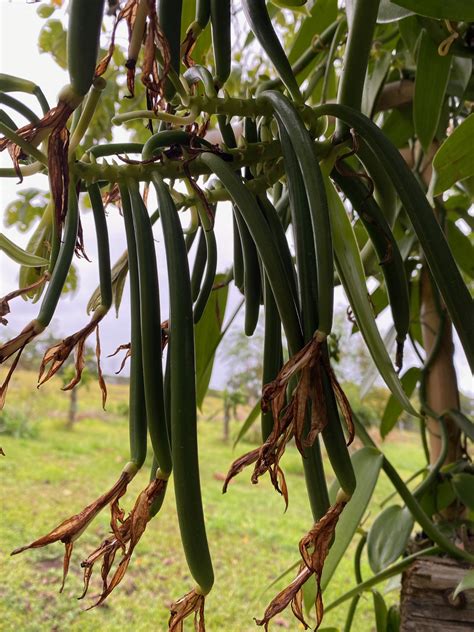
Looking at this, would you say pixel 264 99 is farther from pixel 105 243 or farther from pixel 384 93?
pixel 384 93

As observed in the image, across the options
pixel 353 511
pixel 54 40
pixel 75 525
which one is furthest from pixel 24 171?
pixel 54 40

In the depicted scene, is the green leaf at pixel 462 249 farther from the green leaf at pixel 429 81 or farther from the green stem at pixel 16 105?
the green stem at pixel 16 105

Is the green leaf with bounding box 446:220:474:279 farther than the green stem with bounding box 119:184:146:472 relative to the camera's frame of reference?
Yes

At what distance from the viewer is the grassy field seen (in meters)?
0.71

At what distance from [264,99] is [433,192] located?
133 mm

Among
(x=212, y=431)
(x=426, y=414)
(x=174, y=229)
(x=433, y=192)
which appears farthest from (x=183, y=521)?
(x=212, y=431)

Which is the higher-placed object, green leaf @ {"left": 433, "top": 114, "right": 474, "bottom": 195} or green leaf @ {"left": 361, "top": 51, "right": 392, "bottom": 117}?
green leaf @ {"left": 361, "top": 51, "right": 392, "bottom": 117}

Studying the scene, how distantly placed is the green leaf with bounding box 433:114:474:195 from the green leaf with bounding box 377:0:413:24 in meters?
0.09

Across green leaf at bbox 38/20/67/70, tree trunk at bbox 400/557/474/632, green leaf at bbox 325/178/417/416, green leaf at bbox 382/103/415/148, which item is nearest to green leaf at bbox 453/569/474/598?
tree trunk at bbox 400/557/474/632

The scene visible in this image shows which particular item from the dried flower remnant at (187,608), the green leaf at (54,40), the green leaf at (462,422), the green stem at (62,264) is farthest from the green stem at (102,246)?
the green leaf at (54,40)

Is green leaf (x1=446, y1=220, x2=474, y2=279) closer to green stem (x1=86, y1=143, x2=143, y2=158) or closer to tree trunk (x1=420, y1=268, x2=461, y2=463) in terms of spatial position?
tree trunk (x1=420, y1=268, x2=461, y2=463)

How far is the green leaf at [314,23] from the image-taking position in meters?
0.48

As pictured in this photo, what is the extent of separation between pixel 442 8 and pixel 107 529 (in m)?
0.95

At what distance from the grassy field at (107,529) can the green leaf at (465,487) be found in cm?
15
